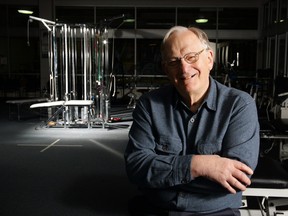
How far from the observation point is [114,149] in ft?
15.6

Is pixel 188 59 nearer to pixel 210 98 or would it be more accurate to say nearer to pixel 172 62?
pixel 172 62

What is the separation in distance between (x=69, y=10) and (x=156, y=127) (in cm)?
1066

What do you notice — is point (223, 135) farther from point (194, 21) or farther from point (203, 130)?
point (194, 21)

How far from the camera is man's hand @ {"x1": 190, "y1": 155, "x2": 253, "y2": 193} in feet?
3.72

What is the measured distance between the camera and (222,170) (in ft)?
3.71

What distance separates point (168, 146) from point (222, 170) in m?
0.22

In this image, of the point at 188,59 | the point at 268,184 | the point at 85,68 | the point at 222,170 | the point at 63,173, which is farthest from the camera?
the point at 85,68

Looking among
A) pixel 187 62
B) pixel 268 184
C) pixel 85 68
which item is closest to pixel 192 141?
pixel 187 62

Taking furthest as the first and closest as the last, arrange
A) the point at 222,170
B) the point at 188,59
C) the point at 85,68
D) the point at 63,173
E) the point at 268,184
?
the point at 85,68 → the point at 63,173 → the point at 268,184 → the point at 188,59 → the point at 222,170

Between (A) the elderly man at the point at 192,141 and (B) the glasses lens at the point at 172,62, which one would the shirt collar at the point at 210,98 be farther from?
(B) the glasses lens at the point at 172,62

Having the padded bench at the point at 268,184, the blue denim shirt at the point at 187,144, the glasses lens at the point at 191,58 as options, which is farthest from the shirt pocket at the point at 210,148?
the padded bench at the point at 268,184

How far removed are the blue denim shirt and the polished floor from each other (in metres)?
1.60

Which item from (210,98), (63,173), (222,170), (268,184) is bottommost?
(63,173)

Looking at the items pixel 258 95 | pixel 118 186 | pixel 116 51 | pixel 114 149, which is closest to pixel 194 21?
pixel 116 51
